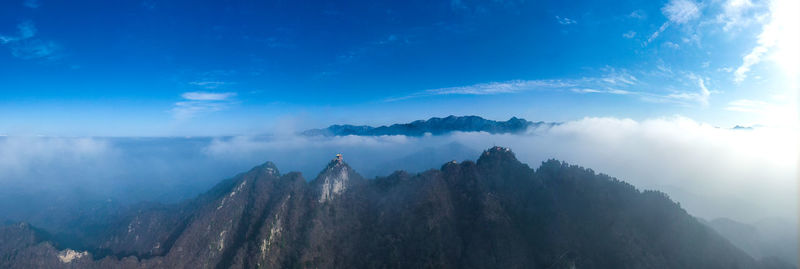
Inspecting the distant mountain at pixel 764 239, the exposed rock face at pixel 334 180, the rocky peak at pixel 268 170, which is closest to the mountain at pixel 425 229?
the exposed rock face at pixel 334 180

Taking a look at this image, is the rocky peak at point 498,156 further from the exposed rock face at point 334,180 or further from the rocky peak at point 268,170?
the rocky peak at point 268,170

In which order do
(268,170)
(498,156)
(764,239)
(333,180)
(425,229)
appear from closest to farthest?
(425,229) → (333,180) → (498,156) → (268,170) → (764,239)

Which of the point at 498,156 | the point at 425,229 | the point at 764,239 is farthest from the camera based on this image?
the point at 764,239

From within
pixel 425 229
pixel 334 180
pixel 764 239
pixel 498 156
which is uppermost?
pixel 498 156

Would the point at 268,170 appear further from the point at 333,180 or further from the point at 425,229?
the point at 425,229

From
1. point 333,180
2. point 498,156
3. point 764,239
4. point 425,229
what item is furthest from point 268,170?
A: point 764,239

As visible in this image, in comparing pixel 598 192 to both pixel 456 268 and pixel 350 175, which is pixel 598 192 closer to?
pixel 456 268

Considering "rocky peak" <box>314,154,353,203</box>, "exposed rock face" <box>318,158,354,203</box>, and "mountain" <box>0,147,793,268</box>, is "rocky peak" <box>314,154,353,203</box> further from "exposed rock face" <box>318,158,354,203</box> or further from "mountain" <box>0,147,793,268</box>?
"mountain" <box>0,147,793,268</box>

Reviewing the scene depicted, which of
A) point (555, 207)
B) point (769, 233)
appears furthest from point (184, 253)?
point (769, 233)
